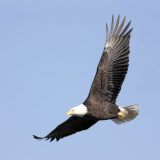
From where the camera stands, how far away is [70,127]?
12602mm

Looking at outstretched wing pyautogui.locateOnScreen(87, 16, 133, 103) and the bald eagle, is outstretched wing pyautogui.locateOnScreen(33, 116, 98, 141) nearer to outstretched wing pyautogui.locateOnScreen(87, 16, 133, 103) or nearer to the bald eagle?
the bald eagle

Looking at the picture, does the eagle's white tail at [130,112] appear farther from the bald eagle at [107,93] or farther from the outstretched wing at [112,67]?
the outstretched wing at [112,67]

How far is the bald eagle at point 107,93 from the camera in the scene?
11.2 m

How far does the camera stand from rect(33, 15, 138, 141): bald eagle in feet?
36.6

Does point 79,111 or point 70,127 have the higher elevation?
point 79,111

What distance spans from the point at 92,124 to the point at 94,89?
1.44 m

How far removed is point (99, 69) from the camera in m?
11.6

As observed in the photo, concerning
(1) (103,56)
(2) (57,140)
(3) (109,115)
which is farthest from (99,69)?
(2) (57,140)

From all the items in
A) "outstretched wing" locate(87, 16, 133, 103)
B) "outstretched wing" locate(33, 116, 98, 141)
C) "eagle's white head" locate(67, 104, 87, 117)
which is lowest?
"outstretched wing" locate(33, 116, 98, 141)

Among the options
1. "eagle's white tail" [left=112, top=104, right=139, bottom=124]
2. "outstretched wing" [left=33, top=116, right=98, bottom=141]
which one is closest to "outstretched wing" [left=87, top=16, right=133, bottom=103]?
"eagle's white tail" [left=112, top=104, right=139, bottom=124]

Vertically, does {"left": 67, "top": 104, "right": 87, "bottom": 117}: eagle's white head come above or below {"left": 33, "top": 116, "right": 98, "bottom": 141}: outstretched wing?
above

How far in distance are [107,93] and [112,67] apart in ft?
2.38

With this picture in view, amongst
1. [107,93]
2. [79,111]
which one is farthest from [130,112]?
[79,111]

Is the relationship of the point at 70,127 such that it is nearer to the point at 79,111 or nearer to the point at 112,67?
the point at 79,111
